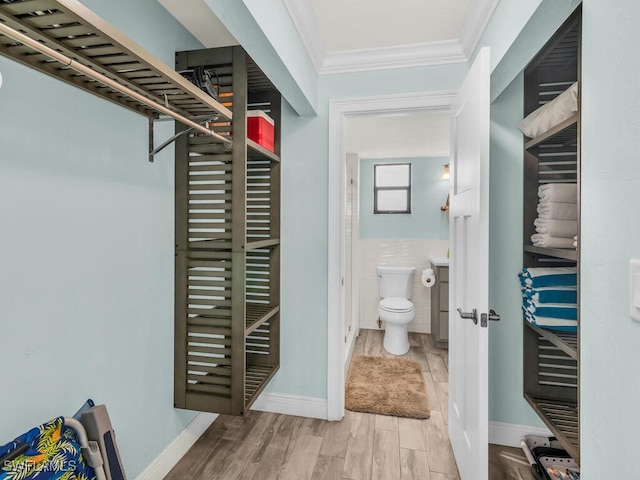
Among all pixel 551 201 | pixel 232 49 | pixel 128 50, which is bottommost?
pixel 551 201

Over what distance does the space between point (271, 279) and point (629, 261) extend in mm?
1962

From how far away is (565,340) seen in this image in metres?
1.55

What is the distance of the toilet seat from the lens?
3699 mm

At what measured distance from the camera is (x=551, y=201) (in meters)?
1.65

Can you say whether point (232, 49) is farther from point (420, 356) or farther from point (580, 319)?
point (420, 356)

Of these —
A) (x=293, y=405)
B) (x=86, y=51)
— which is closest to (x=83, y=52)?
(x=86, y=51)

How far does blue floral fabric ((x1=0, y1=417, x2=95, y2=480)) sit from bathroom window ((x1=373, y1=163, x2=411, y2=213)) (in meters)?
4.12

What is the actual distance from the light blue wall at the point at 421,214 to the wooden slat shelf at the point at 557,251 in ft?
8.70

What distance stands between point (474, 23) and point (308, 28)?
0.86 m

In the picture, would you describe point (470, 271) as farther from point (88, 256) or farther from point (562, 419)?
point (88, 256)

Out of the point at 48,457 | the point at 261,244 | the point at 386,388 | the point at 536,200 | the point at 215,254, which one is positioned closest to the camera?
the point at 48,457

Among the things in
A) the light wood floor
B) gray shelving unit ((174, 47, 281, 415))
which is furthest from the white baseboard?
gray shelving unit ((174, 47, 281, 415))

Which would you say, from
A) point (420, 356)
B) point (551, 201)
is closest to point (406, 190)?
point (420, 356)

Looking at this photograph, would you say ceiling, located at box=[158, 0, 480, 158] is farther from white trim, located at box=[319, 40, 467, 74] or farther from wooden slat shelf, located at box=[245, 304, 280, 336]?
wooden slat shelf, located at box=[245, 304, 280, 336]
